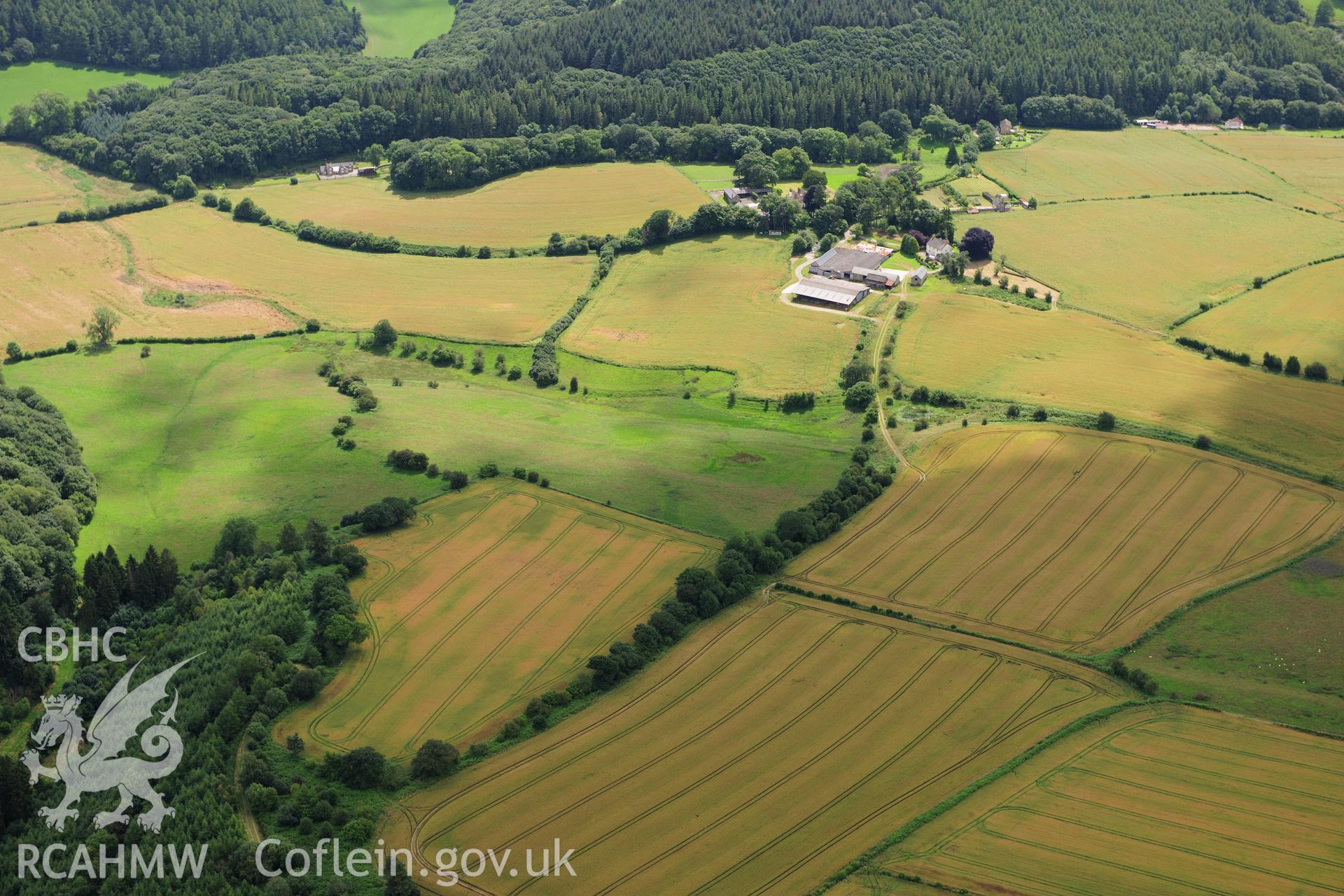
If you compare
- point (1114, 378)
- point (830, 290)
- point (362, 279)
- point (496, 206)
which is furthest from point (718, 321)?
point (496, 206)

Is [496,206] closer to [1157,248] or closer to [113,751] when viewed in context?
[1157,248]

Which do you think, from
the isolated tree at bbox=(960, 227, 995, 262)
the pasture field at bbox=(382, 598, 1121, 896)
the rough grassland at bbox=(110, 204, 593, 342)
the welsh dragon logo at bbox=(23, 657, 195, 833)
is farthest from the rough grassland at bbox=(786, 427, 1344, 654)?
the rough grassland at bbox=(110, 204, 593, 342)

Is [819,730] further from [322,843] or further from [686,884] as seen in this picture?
[322,843]

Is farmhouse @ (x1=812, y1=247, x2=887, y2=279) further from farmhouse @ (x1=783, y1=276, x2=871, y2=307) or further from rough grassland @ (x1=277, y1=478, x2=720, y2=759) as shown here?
rough grassland @ (x1=277, y1=478, x2=720, y2=759)

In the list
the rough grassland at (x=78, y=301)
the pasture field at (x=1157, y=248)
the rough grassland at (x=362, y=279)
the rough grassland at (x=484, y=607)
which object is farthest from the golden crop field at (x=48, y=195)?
the pasture field at (x=1157, y=248)

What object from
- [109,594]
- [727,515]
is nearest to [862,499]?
[727,515]
